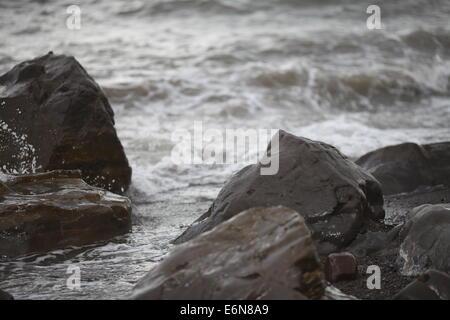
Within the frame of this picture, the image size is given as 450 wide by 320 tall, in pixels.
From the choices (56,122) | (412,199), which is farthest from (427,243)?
(56,122)

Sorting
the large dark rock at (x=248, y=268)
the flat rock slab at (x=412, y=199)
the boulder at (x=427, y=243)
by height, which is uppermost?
the large dark rock at (x=248, y=268)

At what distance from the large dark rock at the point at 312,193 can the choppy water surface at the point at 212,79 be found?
664 mm

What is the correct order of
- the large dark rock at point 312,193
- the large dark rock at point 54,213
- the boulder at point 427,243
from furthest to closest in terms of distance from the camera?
the large dark rock at point 54,213
the large dark rock at point 312,193
the boulder at point 427,243

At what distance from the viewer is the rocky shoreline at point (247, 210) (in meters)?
3.03

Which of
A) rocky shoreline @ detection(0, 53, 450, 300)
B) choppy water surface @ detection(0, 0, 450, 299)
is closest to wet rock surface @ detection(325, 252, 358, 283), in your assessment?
rocky shoreline @ detection(0, 53, 450, 300)

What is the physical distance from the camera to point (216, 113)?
335 inches

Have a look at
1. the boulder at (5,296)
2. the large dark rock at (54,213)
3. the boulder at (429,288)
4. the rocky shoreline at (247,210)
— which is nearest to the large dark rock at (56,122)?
the rocky shoreline at (247,210)

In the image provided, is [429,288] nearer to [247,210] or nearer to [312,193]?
[247,210]

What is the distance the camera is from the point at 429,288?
10.5 ft

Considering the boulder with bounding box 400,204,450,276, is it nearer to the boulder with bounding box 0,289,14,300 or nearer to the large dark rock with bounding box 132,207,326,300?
the large dark rock with bounding box 132,207,326,300

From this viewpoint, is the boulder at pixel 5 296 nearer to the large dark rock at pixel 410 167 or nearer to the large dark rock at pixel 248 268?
the large dark rock at pixel 248 268

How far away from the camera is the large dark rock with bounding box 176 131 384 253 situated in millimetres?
4008

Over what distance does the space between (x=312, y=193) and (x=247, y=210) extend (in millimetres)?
827
